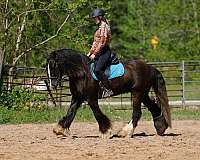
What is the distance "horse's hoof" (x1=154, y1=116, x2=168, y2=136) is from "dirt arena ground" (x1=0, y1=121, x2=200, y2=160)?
174 mm

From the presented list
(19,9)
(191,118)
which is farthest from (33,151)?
(19,9)

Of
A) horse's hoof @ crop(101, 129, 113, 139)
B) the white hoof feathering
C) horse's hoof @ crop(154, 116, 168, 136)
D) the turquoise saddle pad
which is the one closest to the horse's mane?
the turquoise saddle pad

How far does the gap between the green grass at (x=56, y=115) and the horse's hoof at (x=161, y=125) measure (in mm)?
4423

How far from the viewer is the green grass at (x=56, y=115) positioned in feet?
53.2

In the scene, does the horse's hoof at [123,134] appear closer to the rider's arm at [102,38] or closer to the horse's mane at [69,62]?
the horse's mane at [69,62]

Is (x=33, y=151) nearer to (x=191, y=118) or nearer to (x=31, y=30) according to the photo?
(x=191, y=118)

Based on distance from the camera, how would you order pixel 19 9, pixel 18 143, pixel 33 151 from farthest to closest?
pixel 19 9
pixel 18 143
pixel 33 151

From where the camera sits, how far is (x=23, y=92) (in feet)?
61.5

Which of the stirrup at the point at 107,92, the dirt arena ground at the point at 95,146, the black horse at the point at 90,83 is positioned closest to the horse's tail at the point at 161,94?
the black horse at the point at 90,83

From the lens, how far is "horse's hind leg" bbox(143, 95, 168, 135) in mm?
12081

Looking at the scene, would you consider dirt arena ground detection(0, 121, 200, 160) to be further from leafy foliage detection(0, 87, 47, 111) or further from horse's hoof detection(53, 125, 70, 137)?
leafy foliage detection(0, 87, 47, 111)

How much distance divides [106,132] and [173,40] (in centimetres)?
2835

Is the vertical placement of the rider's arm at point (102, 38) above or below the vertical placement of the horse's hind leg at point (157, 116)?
above

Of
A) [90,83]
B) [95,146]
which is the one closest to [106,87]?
[90,83]
